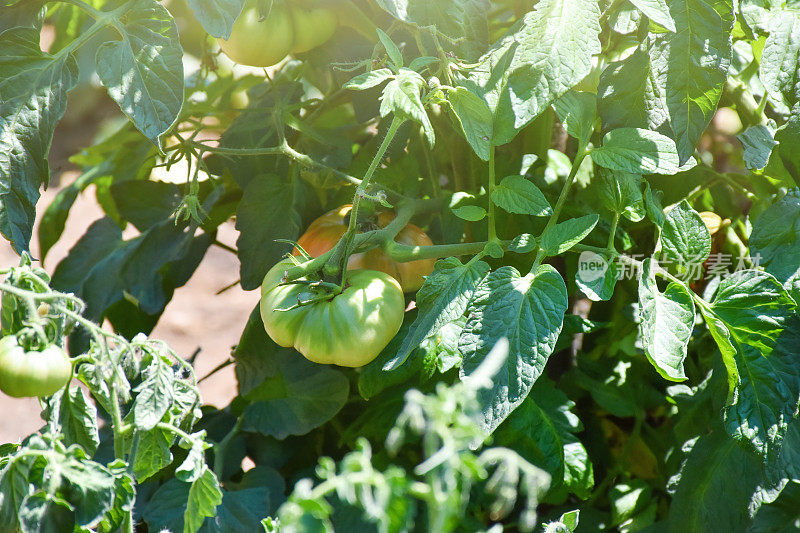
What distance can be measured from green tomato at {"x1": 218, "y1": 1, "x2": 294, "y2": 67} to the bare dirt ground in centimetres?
103

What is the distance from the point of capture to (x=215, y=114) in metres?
0.81

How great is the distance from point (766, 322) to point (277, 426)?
0.44 metres

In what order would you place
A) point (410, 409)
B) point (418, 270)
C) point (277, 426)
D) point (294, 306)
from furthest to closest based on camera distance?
point (277, 426)
point (418, 270)
point (294, 306)
point (410, 409)

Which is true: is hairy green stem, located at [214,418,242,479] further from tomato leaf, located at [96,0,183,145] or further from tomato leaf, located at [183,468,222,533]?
tomato leaf, located at [96,0,183,145]

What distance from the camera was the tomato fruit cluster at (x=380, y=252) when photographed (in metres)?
0.60

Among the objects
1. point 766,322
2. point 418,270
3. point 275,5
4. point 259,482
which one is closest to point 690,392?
point 766,322

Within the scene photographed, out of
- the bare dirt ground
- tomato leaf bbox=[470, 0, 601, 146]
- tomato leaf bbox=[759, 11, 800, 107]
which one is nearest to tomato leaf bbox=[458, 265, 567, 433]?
tomato leaf bbox=[470, 0, 601, 146]

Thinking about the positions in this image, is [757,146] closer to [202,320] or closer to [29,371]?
[29,371]

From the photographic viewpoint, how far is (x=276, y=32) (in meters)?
0.63

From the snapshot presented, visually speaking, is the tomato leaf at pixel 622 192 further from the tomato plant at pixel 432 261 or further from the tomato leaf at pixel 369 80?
the tomato leaf at pixel 369 80

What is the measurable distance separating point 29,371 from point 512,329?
11.2 inches

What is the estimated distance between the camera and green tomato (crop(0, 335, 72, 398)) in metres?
0.40

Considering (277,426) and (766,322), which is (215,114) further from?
(766,322)

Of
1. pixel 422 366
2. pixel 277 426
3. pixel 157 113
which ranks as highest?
pixel 157 113
